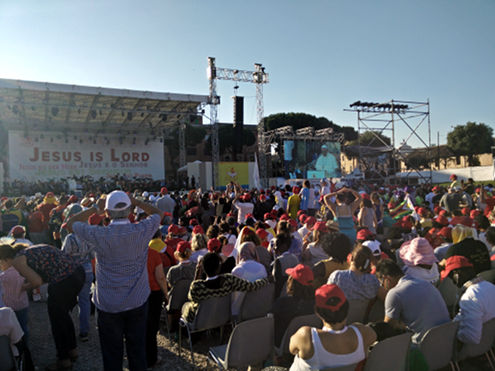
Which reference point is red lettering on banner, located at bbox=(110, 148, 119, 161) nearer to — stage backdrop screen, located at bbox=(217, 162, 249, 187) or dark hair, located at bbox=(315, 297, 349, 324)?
stage backdrop screen, located at bbox=(217, 162, 249, 187)

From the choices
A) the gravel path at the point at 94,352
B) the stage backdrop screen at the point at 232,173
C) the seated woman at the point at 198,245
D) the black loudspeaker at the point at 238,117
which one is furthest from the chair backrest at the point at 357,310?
the black loudspeaker at the point at 238,117

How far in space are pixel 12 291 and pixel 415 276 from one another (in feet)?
11.1

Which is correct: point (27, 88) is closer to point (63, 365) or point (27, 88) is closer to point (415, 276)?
point (63, 365)

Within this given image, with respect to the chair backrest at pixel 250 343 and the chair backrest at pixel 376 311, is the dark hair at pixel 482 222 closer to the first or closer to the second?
the chair backrest at pixel 376 311

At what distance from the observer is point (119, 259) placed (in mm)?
2596

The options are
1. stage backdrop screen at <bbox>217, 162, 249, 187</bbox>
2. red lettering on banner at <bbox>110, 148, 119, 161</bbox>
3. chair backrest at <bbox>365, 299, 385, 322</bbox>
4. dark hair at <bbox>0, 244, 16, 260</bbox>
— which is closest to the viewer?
chair backrest at <bbox>365, 299, 385, 322</bbox>

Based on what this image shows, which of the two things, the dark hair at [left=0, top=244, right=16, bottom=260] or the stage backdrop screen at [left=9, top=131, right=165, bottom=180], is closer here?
the dark hair at [left=0, top=244, right=16, bottom=260]

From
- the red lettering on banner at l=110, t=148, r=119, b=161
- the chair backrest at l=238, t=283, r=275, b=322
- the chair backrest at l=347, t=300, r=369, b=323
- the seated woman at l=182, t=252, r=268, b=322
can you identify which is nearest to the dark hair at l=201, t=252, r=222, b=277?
the seated woman at l=182, t=252, r=268, b=322

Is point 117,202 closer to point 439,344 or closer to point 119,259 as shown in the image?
point 119,259

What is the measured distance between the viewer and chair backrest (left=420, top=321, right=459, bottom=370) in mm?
2408

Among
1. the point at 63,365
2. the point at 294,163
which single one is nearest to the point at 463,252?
the point at 63,365

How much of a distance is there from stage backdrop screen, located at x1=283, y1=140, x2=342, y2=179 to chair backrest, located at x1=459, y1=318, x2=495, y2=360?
2670 centimetres

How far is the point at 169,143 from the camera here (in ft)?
137

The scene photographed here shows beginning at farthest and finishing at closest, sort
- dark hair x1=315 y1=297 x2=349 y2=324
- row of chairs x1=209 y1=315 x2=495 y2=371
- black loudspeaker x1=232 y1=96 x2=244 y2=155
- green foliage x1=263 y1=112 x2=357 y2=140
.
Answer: green foliage x1=263 y1=112 x2=357 y2=140, black loudspeaker x1=232 y1=96 x2=244 y2=155, row of chairs x1=209 y1=315 x2=495 y2=371, dark hair x1=315 y1=297 x2=349 y2=324
